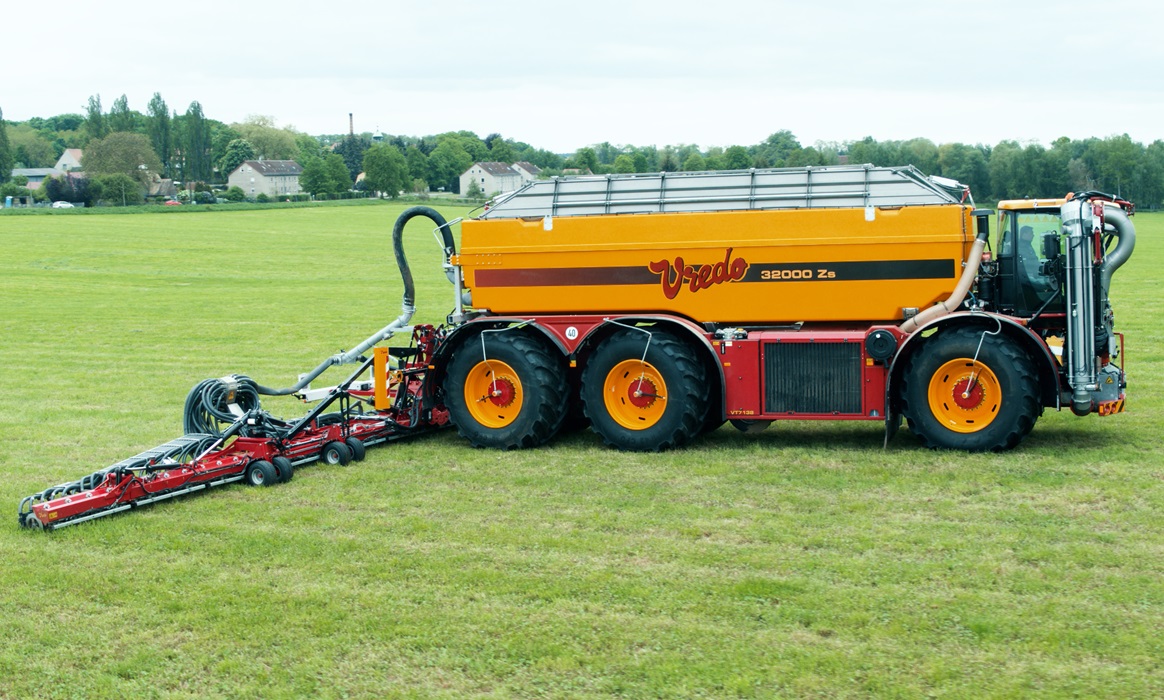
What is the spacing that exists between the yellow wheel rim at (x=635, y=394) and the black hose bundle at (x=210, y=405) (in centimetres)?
376

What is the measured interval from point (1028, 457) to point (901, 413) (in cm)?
130

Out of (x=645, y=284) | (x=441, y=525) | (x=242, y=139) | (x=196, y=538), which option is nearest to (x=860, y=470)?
(x=645, y=284)

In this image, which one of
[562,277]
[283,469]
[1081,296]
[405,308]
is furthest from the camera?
[405,308]

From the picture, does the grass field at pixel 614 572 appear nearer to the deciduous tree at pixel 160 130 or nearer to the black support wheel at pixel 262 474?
the black support wheel at pixel 262 474

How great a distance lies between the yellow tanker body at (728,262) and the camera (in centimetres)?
1196

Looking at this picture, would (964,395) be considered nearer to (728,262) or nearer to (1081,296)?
(1081,296)

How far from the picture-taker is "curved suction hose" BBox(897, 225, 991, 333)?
11.8 m

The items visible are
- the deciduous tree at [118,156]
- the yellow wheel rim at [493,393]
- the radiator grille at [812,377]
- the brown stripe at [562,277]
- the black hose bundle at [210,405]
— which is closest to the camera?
the radiator grille at [812,377]

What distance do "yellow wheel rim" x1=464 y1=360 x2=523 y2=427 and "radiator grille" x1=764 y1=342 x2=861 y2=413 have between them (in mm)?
2709

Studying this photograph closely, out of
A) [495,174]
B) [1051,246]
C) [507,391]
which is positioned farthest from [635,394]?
[495,174]

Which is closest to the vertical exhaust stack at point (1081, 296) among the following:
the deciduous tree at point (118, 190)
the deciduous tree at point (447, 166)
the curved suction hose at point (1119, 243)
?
the curved suction hose at point (1119, 243)

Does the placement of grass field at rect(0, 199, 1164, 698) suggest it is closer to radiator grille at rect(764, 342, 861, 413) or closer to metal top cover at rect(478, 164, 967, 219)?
radiator grille at rect(764, 342, 861, 413)

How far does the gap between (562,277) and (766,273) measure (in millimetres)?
2150

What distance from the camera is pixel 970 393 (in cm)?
1184
